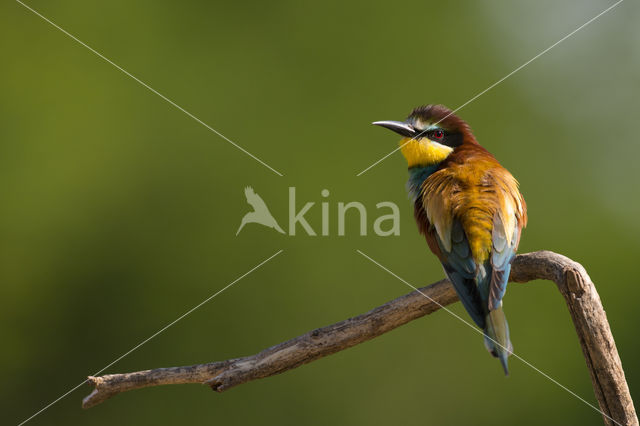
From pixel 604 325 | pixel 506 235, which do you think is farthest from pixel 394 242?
pixel 604 325

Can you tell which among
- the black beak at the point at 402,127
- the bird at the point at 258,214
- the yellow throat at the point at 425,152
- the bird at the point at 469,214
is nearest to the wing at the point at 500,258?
the bird at the point at 469,214

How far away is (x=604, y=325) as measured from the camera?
196cm

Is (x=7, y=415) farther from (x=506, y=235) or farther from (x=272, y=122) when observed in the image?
(x=506, y=235)

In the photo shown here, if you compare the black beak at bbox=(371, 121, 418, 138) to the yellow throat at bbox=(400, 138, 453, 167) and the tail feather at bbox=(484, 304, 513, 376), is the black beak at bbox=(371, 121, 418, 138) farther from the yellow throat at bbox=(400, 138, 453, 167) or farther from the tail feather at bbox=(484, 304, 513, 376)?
the tail feather at bbox=(484, 304, 513, 376)

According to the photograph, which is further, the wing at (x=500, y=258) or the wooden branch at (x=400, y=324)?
the wing at (x=500, y=258)

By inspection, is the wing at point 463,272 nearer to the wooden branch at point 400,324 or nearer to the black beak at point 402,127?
the wooden branch at point 400,324

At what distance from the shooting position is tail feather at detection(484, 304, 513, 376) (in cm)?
207

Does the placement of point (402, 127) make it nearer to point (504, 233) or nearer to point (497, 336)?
point (504, 233)

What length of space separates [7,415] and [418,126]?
302 cm

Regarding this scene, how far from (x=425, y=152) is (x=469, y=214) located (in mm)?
558

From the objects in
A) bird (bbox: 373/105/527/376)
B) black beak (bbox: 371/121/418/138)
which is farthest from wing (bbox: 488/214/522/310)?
black beak (bbox: 371/121/418/138)

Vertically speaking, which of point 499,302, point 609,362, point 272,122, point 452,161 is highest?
point 272,122

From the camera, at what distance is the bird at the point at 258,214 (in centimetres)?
411

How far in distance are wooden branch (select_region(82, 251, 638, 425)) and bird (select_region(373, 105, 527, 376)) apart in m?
0.11
